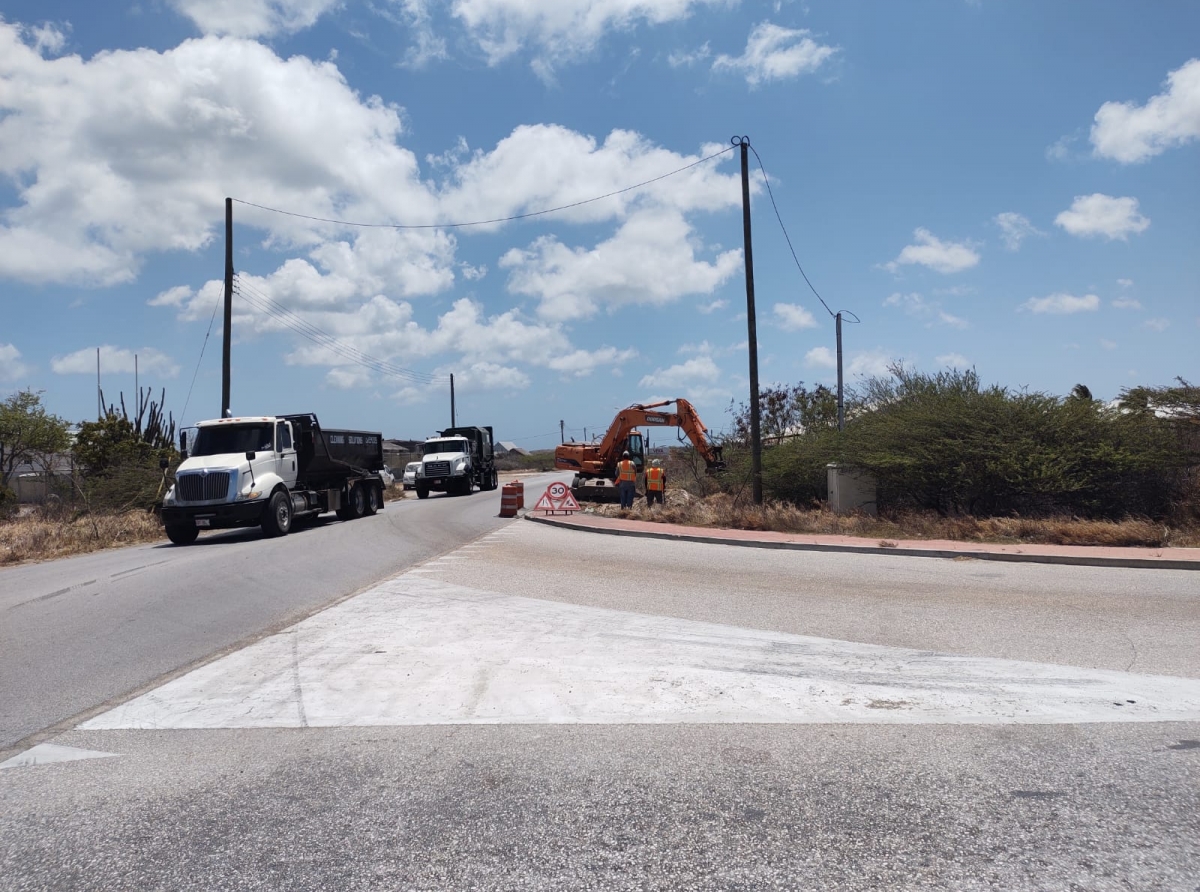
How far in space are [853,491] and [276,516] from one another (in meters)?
13.3

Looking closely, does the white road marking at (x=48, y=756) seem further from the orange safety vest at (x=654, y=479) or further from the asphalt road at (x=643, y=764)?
the orange safety vest at (x=654, y=479)

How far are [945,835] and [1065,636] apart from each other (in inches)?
199

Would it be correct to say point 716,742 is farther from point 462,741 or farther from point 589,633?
point 589,633

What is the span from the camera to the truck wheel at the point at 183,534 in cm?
2092


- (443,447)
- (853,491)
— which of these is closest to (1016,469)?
(853,491)

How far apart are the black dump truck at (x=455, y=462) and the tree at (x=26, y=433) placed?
2060 centimetres

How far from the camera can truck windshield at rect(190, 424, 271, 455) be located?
22.1 metres

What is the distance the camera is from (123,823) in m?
4.56

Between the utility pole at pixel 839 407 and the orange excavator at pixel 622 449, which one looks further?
the orange excavator at pixel 622 449

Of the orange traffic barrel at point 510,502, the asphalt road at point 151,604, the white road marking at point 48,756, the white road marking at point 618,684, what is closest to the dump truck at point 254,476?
the asphalt road at point 151,604

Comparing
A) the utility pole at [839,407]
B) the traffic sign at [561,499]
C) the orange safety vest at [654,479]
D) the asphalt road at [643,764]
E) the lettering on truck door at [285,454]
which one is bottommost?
the asphalt road at [643,764]

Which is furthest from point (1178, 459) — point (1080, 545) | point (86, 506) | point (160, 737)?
point (86, 506)

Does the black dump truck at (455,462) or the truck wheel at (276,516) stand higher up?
the black dump truck at (455,462)

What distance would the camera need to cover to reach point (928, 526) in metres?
17.8
